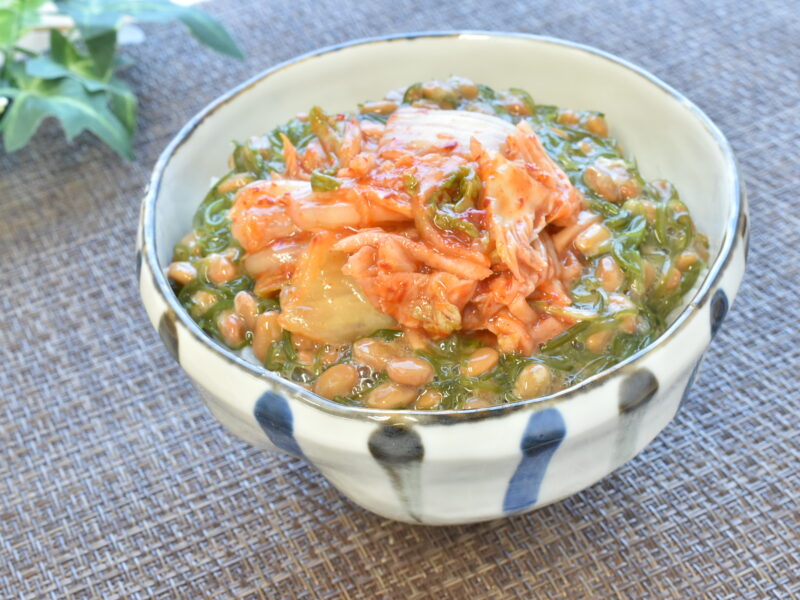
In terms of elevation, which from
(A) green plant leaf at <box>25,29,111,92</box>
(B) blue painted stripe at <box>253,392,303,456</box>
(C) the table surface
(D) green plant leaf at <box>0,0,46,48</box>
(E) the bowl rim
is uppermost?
(E) the bowl rim

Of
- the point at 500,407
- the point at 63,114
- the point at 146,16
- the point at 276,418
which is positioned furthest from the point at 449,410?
the point at 146,16

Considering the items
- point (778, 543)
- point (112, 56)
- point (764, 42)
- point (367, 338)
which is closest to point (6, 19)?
point (112, 56)

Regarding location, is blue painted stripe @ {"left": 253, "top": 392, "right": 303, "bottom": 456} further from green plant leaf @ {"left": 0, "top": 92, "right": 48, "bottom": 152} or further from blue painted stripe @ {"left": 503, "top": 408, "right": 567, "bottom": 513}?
green plant leaf @ {"left": 0, "top": 92, "right": 48, "bottom": 152}

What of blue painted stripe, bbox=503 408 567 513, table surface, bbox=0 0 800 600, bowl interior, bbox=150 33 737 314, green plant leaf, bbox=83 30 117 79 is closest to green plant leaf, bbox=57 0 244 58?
green plant leaf, bbox=83 30 117 79

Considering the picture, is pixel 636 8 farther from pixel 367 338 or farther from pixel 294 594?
pixel 294 594

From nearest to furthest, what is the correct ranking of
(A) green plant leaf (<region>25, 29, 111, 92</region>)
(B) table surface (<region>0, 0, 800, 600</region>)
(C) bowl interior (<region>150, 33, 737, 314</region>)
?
(B) table surface (<region>0, 0, 800, 600</region>) → (C) bowl interior (<region>150, 33, 737, 314</region>) → (A) green plant leaf (<region>25, 29, 111, 92</region>)

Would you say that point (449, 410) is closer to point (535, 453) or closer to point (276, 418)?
point (535, 453)

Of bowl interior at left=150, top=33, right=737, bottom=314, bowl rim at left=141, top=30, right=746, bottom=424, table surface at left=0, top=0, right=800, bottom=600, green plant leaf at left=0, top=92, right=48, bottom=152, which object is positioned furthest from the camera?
green plant leaf at left=0, top=92, right=48, bottom=152

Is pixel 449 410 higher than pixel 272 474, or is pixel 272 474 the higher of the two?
pixel 449 410
